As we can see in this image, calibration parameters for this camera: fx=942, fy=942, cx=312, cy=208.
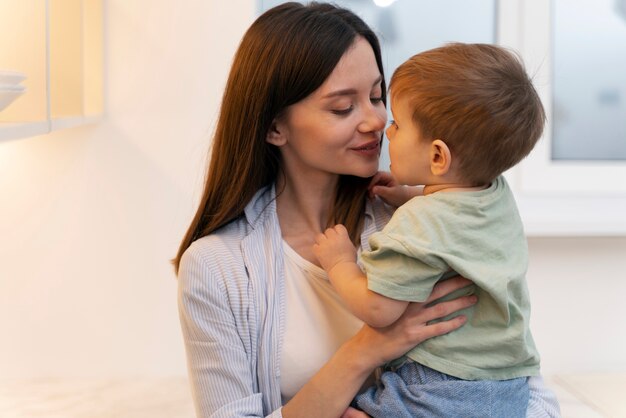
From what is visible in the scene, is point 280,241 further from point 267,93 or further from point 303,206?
point 267,93

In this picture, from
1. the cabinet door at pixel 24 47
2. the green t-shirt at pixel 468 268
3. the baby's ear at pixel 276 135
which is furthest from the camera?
the cabinet door at pixel 24 47

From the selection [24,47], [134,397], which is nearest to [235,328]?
[24,47]

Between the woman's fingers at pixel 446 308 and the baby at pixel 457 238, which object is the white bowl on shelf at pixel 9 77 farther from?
the woman's fingers at pixel 446 308

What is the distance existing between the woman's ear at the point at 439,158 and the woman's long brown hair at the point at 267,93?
0.22 m

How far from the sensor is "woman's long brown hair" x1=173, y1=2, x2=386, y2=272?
142cm

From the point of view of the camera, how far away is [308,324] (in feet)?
4.84

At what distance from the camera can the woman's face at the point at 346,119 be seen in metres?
1.42

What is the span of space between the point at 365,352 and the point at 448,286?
153 mm

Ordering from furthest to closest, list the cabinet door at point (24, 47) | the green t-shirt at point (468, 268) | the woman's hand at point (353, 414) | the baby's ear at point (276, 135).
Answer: the cabinet door at point (24, 47), the baby's ear at point (276, 135), the woman's hand at point (353, 414), the green t-shirt at point (468, 268)

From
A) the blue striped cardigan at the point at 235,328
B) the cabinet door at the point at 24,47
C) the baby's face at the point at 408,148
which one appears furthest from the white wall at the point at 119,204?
the baby's face at the point at 408,148

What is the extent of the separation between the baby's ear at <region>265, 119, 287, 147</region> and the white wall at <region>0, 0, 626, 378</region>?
2.40 ft

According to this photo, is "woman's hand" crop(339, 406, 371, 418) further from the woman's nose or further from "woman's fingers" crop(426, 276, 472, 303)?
the woman's nose

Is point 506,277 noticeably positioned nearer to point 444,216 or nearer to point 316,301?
point 444,216

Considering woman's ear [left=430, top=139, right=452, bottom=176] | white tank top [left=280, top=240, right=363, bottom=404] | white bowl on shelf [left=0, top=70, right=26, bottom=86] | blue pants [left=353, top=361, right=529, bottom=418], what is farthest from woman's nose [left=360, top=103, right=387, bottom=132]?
white bowl on shelf [left=0, top=70, right=26, bottom=86]
